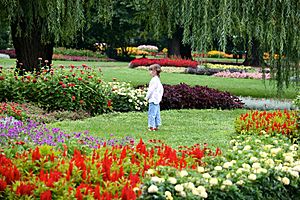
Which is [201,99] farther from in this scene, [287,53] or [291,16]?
[291,16]

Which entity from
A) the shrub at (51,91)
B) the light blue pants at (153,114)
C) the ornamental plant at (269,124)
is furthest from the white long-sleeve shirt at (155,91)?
the shrub at (51,91)

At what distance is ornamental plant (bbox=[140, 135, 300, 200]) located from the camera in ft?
13.2

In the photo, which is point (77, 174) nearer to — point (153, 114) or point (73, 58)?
point (153, 114)

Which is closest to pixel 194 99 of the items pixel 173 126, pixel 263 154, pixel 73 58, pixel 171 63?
pixel 173 126

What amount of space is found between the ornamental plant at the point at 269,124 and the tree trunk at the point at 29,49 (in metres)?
5.59

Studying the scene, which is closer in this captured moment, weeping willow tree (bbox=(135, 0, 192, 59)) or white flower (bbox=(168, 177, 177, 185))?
white flower (bbox=(168, 177, 177, 185))

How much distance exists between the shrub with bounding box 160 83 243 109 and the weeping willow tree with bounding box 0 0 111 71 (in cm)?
328

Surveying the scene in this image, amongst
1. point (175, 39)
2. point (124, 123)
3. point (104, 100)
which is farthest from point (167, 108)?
point (175, 39)

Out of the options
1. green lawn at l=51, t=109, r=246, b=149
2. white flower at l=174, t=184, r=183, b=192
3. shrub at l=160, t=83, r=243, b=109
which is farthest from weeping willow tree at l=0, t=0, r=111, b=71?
white flower at l=174, t=184, r=183, b=192

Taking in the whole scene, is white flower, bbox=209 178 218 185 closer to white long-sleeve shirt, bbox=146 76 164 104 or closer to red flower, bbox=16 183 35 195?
red flower, bbox=16 183 35 195

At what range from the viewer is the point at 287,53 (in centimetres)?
863

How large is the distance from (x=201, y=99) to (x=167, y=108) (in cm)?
105

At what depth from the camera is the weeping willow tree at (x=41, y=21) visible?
10.1 meters

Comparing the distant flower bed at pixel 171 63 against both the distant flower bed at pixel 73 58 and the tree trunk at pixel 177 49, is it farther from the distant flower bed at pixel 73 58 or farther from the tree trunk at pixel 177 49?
the distant flower bed at pixel 73 58
